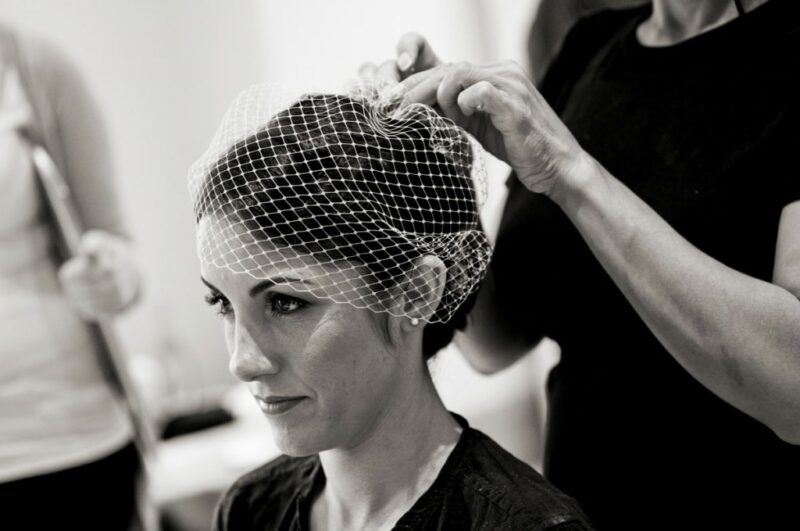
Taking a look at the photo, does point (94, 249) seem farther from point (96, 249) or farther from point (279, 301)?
point (279, 301)

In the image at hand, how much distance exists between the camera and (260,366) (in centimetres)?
100

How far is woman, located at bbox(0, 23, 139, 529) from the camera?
5.37 feet

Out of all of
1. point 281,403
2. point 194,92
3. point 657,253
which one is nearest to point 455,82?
point 657,253

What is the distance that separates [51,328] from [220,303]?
2.45ft

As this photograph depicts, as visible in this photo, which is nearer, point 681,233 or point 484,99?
point 484,99

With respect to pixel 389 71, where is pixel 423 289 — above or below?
below

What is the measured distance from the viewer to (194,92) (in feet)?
13.7

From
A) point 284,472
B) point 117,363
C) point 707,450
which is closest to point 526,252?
point 707,450

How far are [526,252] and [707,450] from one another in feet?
1.21

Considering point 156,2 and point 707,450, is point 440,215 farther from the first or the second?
point 156,2

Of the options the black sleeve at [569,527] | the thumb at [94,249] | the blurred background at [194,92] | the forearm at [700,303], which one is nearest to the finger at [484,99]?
the forearm at [700,303]

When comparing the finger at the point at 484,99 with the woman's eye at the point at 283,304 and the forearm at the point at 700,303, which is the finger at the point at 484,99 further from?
the woman's eye at the point at 283,304

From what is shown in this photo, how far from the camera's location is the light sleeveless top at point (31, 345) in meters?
1.63

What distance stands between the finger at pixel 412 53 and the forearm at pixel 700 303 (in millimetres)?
285
